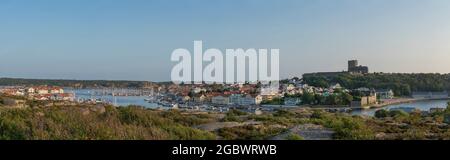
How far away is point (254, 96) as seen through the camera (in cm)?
6700

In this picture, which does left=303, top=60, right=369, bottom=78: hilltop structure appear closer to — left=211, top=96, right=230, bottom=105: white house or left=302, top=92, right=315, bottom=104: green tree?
left=302, top=92, right=315, bottom=104: green tree

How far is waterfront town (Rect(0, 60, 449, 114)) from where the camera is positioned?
61294 mm

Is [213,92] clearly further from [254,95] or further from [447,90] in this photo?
[447,90]

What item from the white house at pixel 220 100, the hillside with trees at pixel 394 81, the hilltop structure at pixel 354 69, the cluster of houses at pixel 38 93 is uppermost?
the hilltop structure at pixel 354 69

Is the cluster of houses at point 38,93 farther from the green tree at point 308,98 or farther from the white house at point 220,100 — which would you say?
the green tree at point 308,98

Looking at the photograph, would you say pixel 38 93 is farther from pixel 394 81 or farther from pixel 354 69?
pixel 354 69

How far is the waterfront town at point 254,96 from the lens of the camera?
6129 cm

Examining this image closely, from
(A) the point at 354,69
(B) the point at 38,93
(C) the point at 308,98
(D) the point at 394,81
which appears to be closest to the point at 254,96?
(C) the point at 308,98

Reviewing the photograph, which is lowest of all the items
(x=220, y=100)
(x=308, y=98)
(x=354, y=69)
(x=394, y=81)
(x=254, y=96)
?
(x=220, y=100)

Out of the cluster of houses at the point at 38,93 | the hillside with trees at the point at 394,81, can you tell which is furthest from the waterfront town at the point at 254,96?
the hillside with trees at the point at 394,81

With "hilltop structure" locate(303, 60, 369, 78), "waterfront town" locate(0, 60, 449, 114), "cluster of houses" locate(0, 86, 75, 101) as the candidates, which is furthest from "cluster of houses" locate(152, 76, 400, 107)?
"cluster of houses" locate(0, 86, 75, 101)

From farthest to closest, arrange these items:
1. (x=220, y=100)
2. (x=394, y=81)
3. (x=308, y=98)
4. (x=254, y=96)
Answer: (x=394, y=81) → (x=254, y=96) → (x=220, y=100) → (x=308, y=98)
